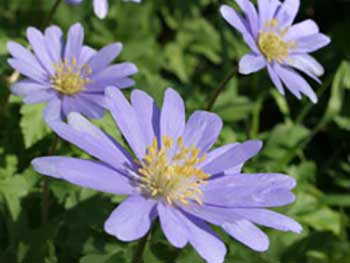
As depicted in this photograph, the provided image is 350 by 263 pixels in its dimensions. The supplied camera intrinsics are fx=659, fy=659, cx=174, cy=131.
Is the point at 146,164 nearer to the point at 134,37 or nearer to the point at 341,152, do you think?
the point at 134,37

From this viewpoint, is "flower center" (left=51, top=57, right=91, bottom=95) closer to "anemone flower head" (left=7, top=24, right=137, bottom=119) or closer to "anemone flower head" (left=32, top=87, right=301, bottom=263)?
"anemone flower head" (left=7, top=24, right=137, bottom=119)

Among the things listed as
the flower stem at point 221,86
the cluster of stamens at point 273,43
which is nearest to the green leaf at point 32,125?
the flower stem at point 221,86

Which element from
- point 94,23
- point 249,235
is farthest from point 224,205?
point 94,23

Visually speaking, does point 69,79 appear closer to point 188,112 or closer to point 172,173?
point 188,112

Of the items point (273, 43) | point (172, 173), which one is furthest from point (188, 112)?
point (172, 173)

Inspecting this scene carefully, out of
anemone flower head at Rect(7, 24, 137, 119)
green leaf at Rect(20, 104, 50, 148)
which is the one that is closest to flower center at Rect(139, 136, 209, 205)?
anemone flower head at Rect(7, 24, 137, 119)

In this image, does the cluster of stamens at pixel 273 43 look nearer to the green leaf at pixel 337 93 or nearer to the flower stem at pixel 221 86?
the flower stem at pixel 221 86
